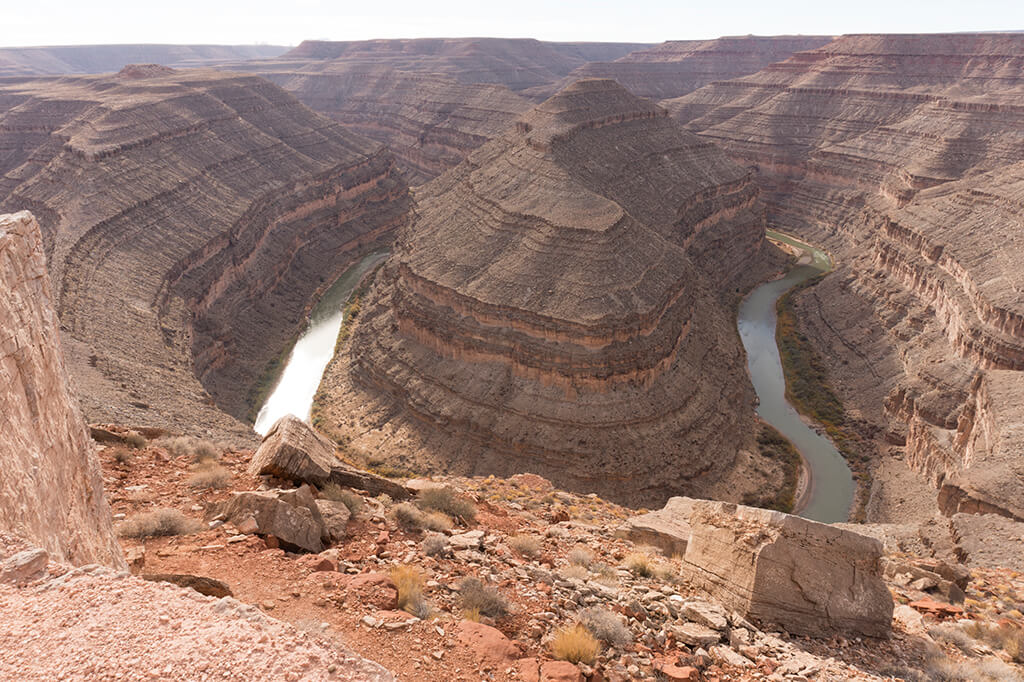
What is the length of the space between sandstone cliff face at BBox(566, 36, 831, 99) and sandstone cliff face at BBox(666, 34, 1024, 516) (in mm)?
40495

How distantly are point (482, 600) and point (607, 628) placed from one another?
2.28m

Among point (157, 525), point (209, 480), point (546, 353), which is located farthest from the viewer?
point (546, 353)

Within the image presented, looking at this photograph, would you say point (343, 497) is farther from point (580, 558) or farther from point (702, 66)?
point (702, 66)

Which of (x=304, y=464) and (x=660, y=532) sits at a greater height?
(x=304, y=464)

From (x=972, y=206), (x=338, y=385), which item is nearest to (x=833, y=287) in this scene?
(x=972, y=206)

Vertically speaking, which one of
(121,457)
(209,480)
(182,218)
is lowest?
(121,457)

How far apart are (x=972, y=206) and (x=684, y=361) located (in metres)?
33.9

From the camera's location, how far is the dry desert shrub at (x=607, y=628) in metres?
11.6

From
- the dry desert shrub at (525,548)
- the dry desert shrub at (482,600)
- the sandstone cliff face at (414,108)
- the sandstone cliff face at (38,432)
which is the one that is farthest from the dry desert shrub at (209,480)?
the sandstone cliff face at (414,108)

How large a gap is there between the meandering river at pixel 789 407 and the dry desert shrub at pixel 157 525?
3665 centimetres

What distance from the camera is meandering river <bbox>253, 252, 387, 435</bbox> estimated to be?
53.0 metres

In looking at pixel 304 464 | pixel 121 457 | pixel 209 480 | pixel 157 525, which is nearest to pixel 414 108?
pixel 121 457

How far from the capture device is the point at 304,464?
17.1 metres

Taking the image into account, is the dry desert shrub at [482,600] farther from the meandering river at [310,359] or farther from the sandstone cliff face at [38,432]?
the meandering river at [310,359]
